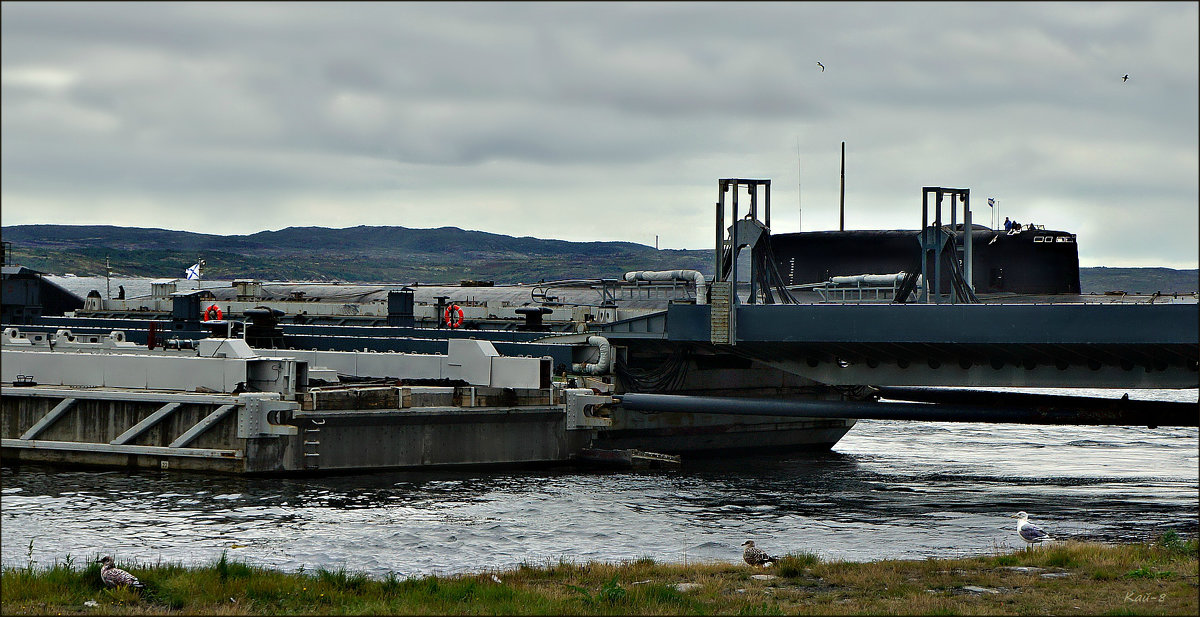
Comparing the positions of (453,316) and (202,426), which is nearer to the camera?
(202,426)

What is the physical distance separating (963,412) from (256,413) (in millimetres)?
22832

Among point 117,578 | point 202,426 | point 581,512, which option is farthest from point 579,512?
point 117,578

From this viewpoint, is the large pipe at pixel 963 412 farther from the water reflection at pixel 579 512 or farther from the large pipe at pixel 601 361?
the large pipe at pixel 601 361

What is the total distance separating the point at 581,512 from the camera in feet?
119

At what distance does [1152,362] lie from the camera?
40875 millimetres

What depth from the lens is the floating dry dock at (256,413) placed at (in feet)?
133

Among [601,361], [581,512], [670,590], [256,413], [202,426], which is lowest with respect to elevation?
[581,512]

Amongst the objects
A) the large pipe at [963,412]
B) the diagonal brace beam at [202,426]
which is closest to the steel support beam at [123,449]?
the diagonal brace beam at [202,426]

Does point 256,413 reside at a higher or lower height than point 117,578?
higher

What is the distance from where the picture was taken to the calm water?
2923 cm

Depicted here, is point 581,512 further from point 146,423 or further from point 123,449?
point 123,449

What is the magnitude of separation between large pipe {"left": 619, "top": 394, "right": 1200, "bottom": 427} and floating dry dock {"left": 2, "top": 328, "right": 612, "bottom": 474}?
253 inches

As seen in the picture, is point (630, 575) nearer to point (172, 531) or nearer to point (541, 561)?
point (541, 561)

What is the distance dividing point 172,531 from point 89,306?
59.8m
